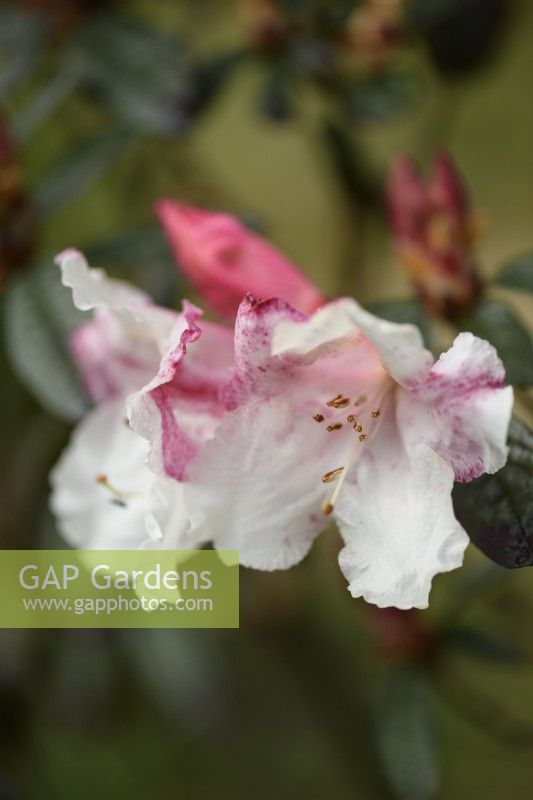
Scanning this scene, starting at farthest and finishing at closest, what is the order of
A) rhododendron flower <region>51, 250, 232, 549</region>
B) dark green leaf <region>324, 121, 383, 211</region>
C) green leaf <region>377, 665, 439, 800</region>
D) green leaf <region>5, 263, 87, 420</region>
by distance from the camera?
dark green leaf <region>324, 121, 383, 211</region>
green leaf <region>377, 665, 439, 800</region>
green leaf <region>5, 263, 87, 420</region>
rhododendron flower <region>51, 250, 232, 549</region>

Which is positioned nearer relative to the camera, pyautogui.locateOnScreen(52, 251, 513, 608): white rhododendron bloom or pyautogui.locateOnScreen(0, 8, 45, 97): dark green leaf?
pyautogui.locateOnScreen(52, 251, 513, 608): white rhododendron bloom

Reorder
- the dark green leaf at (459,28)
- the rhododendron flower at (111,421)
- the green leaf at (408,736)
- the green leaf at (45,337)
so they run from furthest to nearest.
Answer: the dark green leaf at (459,28)
the green leaf at (408,736)
the green leaf at (45,337)
the rhododendron flower at (111,421)

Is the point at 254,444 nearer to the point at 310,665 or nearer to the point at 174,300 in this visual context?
the point at 174,300

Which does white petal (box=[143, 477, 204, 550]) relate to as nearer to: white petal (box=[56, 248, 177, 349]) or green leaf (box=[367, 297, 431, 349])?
white petal (box=[56, 248, 177, 349])

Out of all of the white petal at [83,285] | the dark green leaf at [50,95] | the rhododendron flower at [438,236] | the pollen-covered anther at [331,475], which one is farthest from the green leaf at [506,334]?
the dark green leaf at [50,95]

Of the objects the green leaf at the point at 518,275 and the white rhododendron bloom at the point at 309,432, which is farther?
the green leaf at the point at 518,275

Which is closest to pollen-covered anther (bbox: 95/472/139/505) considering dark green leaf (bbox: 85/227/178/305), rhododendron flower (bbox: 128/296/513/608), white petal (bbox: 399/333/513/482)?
rhododendron flower (bbox: 128/296/513/608)

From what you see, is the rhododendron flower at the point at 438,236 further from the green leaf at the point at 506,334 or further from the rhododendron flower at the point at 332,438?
the rhododendron flower at the point at 332,438
